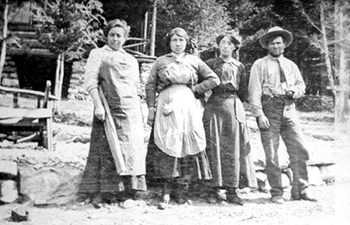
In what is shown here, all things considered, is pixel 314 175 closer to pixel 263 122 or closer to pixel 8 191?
pixel 263 122

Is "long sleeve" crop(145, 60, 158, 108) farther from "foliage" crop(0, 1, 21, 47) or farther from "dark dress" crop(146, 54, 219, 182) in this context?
"foliage" crop(0, 1, 21, 47)

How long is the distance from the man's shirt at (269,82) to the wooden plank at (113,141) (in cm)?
105

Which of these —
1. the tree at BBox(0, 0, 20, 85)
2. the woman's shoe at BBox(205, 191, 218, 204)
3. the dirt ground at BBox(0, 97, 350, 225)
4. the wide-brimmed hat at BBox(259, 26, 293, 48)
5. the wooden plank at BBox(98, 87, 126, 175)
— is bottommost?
the dirt ground at BBox(0, 97, 350, 225)

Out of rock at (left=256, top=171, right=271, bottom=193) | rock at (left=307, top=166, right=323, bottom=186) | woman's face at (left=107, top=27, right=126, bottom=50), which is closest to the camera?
woman's face at (left=107, top=27, right=126, bottom=50)

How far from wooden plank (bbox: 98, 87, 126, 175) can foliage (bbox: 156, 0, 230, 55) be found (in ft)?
3.37

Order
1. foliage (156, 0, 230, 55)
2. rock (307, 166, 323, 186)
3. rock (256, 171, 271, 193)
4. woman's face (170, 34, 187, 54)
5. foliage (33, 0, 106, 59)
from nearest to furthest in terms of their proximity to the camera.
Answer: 1. woman's face (170, 34, 187, 54)
2. foliage (33, 0, 106, 59)
3. rock (256, 171, 271, 193)
4. foliage (156, 0, 230, 55)
5. rock (307, 166, 323, 186)

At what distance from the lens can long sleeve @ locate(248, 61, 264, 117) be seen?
2488 millimetres

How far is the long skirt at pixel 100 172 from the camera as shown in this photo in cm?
216

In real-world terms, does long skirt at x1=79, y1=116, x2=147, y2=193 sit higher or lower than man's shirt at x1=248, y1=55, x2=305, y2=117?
lower

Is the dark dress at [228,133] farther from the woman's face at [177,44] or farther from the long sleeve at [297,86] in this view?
the long sleeve at [297,86]

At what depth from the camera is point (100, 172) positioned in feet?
7.13

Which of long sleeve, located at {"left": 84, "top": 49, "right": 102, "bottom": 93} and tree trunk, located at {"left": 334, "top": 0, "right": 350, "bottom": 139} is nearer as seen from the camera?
long sleeve, located at {"left": 84, "top": 49, "right": 102, "bottom": 93}

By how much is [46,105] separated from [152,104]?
1024 mm

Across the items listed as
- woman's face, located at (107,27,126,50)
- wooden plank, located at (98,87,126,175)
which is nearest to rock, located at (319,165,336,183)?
wooden plank, located at (98,87,126,175)
